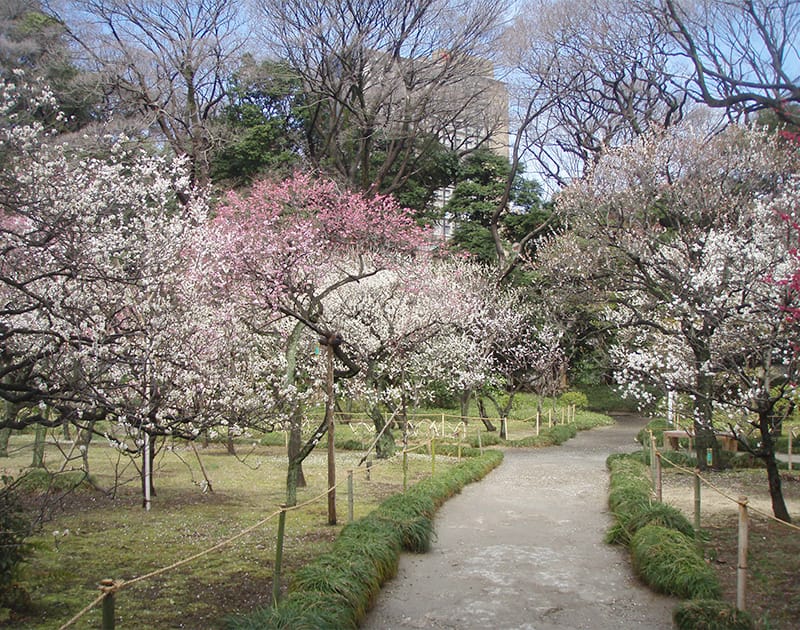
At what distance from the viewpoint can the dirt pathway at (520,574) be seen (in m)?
6.34

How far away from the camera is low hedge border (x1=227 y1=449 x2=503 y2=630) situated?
5281 mm

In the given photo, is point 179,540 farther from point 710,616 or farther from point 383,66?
point 383,66

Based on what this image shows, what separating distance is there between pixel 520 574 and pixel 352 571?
207 centimetres

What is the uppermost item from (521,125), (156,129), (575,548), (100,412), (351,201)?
(521,125)

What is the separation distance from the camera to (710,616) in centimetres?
563

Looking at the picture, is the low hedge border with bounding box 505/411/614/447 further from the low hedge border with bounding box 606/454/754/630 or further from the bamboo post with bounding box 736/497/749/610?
the bamboo post with bounding box 736/497/749/610

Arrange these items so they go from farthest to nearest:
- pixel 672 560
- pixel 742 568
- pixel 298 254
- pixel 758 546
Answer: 1. pixel 298 254
2. pixel 758 546
3. pixel 672 560
4. pixel 742 568

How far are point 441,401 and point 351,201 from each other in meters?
12.9

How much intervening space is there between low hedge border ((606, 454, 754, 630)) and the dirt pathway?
0.58 ft

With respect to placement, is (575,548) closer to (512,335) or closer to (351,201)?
(351,201)

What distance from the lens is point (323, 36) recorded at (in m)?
25.6

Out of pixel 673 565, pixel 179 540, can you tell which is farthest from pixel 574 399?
pixel 673 565

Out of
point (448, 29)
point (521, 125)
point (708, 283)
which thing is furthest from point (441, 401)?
point (708, 283)

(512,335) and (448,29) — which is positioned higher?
(448,29)
